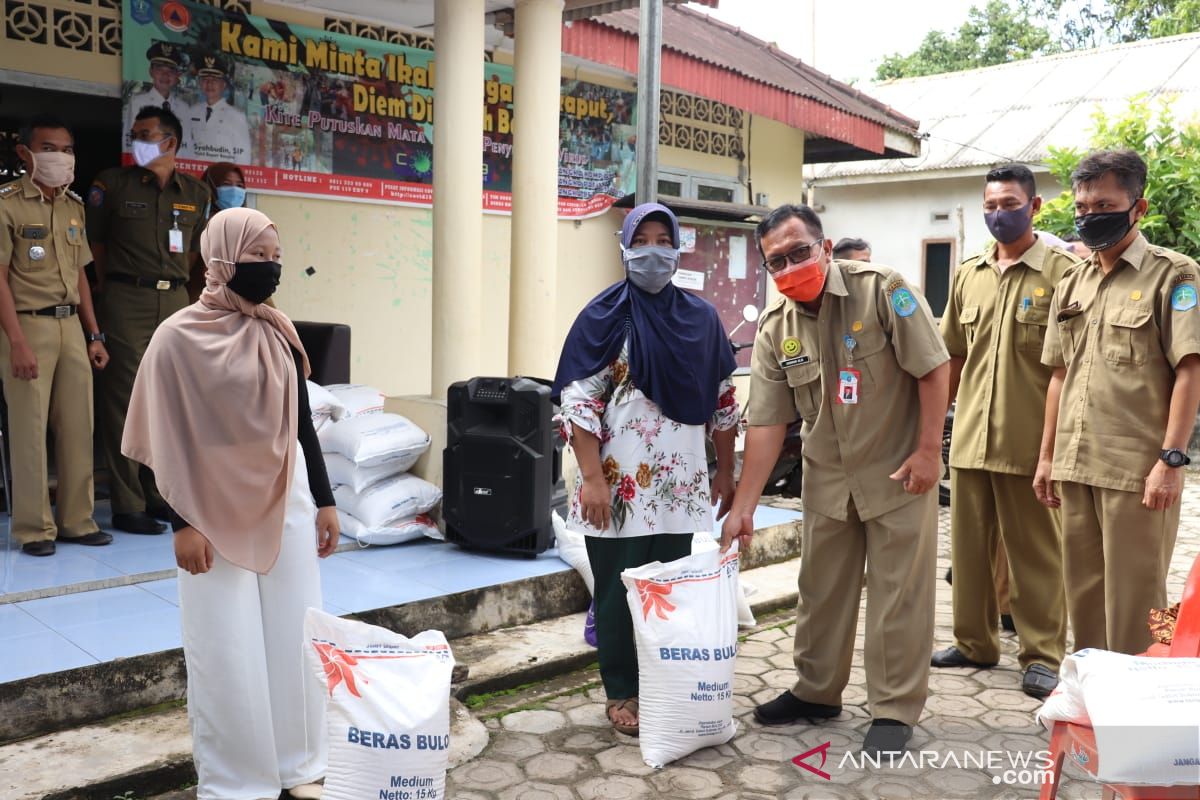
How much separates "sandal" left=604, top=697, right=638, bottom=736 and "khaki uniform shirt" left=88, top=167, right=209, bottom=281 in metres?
3.22

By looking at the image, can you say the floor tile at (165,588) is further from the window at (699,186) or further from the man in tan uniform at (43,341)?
the window at (699,186)

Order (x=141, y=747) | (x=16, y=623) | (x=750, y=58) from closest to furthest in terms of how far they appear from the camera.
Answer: (x=141, y=747), (x=16, y=623), (x=750, y=58)

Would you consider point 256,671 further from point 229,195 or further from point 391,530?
point 229,195

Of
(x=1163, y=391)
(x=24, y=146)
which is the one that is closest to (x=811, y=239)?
(x=1163, y=391)

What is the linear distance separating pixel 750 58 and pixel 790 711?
23.3 feet

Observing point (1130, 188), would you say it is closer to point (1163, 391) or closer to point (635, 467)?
point (1163, 391)

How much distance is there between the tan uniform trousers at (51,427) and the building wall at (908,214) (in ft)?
41.5

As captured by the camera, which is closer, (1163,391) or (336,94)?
(1163,391)

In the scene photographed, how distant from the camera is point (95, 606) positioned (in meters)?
4.34

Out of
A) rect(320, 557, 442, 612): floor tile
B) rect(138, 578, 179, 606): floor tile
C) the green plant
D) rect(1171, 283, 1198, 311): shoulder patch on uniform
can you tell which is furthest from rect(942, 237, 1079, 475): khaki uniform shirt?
the green plant

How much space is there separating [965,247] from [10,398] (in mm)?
13944

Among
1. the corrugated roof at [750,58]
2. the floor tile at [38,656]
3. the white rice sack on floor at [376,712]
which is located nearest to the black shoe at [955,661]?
the white rice sack on floor at [376,712]

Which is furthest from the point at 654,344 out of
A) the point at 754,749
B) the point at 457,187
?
the point at 457,187

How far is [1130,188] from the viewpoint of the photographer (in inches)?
147
